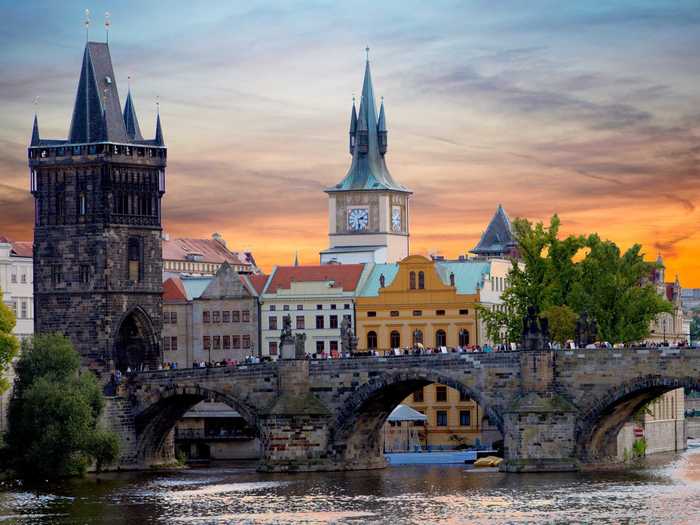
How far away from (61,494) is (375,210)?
82.2 metres

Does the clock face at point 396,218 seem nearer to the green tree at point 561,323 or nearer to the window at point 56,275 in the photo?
the window at point 56,275

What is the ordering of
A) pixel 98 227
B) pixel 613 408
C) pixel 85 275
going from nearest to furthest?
pixel 613 408 → pixel 85 275 → pixel 98 227

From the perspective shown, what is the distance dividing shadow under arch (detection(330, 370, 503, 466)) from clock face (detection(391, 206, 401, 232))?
6475 centimetres

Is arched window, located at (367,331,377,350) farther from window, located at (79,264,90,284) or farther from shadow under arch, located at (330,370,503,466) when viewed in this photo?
shadow under arch, located at (330,370,503,466)

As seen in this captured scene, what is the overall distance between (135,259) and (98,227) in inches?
135

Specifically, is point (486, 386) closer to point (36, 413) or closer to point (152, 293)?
point (36, 413)

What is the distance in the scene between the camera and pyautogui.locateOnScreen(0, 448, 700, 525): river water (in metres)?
103

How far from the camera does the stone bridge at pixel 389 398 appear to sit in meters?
121

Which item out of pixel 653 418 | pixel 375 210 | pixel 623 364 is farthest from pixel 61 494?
pixel 375 210

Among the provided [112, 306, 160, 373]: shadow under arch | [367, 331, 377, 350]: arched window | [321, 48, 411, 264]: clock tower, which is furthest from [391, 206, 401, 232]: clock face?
[112, 306, 160, 373]: shadow under arch

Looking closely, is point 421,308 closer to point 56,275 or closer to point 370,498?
point 56,275

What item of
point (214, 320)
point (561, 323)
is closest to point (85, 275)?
point (214, 320)

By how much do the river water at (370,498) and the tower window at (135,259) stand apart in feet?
68.3

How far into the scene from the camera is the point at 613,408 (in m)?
121
